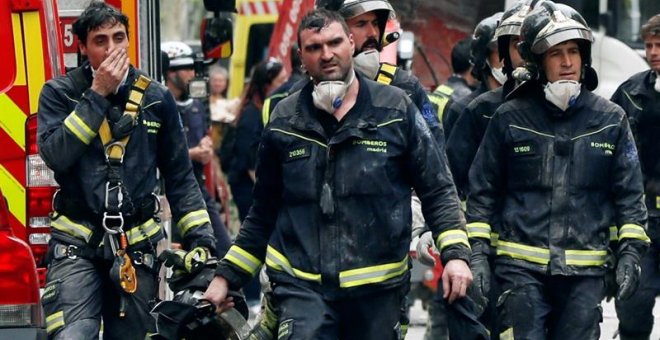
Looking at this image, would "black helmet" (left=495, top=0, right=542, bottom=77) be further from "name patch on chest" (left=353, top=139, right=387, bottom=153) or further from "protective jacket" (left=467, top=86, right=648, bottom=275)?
"name patch on chest" (left=353, top=139, right=387, bottom=153)

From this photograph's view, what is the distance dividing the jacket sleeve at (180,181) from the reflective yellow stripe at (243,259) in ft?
2.45

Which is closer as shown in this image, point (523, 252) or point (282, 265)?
point (282, 265)

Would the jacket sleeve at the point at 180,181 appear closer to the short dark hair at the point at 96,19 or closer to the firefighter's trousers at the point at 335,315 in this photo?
the short dark hair at the point at 96,19

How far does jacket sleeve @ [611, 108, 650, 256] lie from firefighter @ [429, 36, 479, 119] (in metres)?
3.23

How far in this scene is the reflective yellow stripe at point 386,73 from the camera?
9406mm

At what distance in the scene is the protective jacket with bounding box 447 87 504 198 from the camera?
32.1 feet

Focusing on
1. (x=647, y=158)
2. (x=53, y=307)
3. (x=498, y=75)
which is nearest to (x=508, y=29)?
(x=498, y=75)

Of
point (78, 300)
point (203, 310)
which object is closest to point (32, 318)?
point (78, 300)

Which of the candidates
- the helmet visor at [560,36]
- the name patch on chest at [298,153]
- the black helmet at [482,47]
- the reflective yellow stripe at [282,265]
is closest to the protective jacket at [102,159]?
the reflective yellow stripe at [282,265]

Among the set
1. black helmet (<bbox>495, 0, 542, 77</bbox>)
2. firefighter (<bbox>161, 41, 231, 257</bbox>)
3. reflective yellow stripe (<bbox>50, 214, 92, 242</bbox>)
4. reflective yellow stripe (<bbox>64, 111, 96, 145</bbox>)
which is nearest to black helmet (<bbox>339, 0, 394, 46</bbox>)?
black helmet (<bbox>495, 0, 542, 77</bbox>)

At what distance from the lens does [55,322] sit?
28.0 feet

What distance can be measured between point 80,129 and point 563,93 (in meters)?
2.13

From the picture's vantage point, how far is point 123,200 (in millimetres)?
8617

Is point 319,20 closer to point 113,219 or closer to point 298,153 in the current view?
point 298,153
